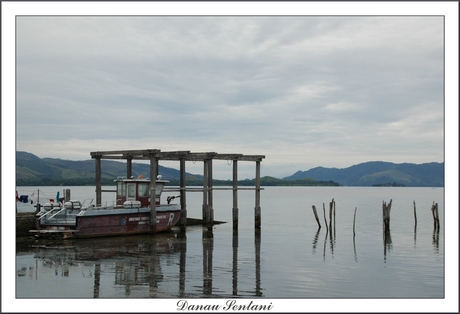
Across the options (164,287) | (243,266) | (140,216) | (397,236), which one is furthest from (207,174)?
(164,287)

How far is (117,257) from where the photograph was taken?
73.7ft

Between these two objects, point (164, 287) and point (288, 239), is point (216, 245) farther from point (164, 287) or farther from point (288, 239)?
point (164, 287)

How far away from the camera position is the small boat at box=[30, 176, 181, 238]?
27906 mm

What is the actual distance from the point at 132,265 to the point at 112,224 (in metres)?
9.33

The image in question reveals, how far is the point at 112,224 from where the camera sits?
29359 mm

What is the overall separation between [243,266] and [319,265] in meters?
3.73

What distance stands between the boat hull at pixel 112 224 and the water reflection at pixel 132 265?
1.84 ft

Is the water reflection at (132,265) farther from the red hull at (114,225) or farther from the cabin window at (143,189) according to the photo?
the cabin window at (143,189)

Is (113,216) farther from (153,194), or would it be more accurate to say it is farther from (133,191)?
(153,194)

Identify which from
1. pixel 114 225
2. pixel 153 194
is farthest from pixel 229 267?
pixel 114 225

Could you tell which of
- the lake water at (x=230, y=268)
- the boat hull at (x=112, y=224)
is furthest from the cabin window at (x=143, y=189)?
the lake water at (x=230, y=268)

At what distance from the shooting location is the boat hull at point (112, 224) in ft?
91.2

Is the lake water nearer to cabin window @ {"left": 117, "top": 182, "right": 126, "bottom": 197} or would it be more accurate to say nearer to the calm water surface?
the calm water surface

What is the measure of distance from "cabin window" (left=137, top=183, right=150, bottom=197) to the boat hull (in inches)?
48.5
